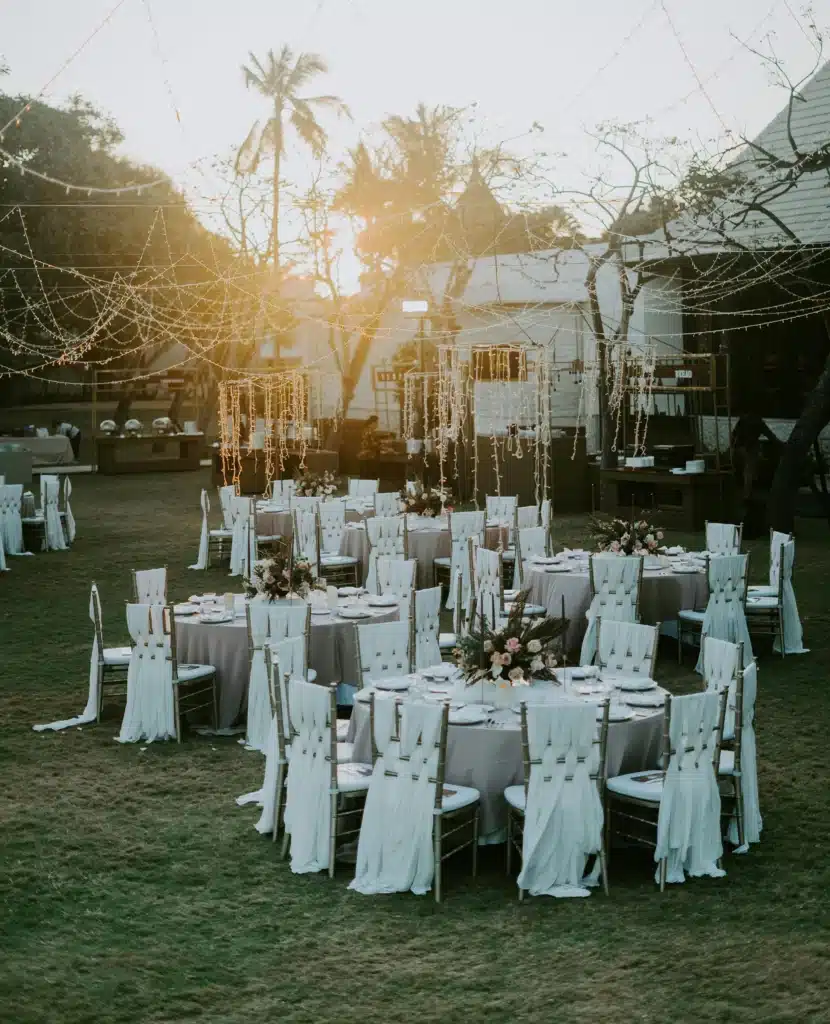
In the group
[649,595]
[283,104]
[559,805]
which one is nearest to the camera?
[559,805]

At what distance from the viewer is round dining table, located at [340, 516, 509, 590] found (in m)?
14.8

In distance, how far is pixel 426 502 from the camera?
15414 millimetres

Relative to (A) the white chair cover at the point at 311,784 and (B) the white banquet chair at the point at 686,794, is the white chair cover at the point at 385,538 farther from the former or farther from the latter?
(B) the white banquet chair at the point at 686,794

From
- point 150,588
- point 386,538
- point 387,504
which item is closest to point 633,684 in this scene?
point 150,588

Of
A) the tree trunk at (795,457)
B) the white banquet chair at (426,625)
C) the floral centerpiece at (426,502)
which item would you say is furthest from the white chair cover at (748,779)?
the tree trunk at (795,457)

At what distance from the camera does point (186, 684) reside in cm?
962

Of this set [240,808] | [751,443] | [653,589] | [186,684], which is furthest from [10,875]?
[751,443]

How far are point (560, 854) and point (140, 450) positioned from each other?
3101 cm

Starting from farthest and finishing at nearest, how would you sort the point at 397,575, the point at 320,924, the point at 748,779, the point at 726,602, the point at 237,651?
1. the point at 726,602
2. the point at 397,575
3. the point at 237,651
4. the point at 748,779
5. the point at 320,924

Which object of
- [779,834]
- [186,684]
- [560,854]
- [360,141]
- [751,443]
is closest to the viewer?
[560,854]

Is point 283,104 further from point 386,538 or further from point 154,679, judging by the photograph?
point 154,679

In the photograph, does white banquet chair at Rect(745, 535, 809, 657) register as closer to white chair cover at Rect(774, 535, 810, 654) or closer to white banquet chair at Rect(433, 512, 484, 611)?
white chair cover at Rect(774, 535, 810, 654)

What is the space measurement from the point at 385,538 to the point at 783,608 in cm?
402

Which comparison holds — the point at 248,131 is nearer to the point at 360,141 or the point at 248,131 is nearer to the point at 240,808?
the point at 360,141
